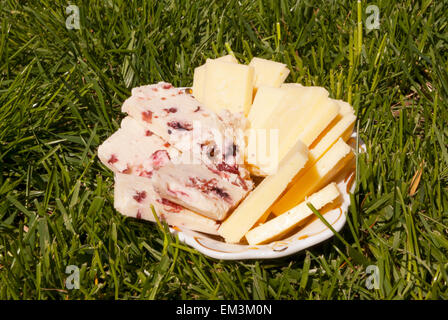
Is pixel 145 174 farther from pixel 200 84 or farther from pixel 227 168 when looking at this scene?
pixel 200 84

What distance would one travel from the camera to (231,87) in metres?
2.65

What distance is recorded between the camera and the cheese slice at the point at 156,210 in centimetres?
227

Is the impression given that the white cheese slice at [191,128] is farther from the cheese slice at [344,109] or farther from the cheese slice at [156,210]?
the cheese slice at [344,109]

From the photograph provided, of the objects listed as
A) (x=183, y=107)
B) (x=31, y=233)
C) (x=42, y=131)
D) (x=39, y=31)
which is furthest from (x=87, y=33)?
(x=31, y=233)

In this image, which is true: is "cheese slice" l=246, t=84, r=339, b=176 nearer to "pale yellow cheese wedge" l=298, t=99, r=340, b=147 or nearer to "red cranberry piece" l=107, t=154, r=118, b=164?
"pale yellow cheese wedge" l=298, t=99, r=340, b=147

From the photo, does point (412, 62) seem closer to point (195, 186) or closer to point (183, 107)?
point (183, 107)

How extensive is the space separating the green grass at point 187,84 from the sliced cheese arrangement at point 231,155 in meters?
0.17

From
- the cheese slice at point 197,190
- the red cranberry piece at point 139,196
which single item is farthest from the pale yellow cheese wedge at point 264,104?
the red cranberry piece at point 139,196

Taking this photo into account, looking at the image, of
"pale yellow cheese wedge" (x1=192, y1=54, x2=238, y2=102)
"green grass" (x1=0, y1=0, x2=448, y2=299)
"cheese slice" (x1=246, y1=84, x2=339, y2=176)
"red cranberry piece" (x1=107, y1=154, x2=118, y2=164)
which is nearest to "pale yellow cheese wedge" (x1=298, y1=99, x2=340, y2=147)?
"cheese slice" (x1=246, y1=84, x2=339, y2=176)

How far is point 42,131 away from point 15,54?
75 centimetres

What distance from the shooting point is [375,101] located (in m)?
3.09

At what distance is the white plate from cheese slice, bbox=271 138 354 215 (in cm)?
12

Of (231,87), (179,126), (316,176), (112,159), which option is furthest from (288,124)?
(112,159)

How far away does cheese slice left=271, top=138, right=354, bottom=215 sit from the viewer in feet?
7.57
